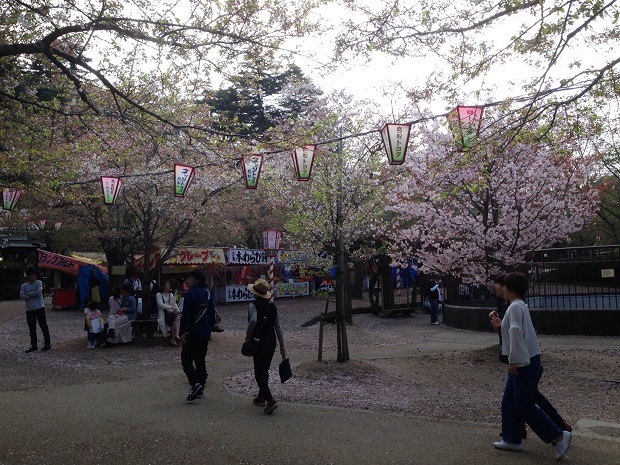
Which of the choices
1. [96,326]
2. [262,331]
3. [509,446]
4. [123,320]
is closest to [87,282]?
[123,320]

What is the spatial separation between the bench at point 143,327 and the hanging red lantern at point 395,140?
23.9ft

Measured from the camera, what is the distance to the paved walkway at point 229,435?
5.18m

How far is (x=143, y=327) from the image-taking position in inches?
558

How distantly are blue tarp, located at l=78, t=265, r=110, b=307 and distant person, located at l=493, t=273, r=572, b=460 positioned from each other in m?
A: 22.0

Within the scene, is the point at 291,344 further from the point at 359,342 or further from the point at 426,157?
the point at 426,157

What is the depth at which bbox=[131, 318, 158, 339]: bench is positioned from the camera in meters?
14.0

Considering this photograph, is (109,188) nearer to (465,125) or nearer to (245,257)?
(465,125)

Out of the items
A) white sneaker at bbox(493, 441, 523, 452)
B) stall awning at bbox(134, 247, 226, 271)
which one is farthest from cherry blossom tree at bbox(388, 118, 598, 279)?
stall awning at bbox(134, 247, 226, 271)

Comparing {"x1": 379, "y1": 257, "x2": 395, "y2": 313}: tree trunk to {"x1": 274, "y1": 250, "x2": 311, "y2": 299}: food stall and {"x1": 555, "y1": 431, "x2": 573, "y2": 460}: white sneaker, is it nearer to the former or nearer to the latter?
{"x1": 274, "y1": 250, "x2": 311, "y2": 299}: food stall

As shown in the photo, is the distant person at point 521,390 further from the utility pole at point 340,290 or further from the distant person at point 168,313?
the distant person at point 168,313

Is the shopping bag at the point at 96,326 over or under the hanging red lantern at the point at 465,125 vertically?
under

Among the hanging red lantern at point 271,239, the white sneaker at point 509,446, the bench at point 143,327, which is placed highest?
the hanging red lantern at point 271,239

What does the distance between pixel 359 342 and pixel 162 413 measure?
8814 millimetres

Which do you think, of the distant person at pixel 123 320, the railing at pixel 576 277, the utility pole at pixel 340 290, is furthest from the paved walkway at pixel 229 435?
the railing at pixel 576 277
